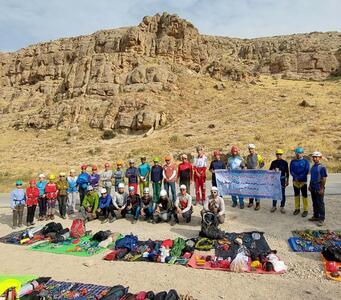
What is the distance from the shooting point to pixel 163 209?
11617 millimetres

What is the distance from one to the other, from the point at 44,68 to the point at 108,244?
64398 mm

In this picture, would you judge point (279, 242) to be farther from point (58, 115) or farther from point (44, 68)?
point (44, 68)

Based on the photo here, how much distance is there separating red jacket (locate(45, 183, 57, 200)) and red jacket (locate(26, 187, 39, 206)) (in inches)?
18.2

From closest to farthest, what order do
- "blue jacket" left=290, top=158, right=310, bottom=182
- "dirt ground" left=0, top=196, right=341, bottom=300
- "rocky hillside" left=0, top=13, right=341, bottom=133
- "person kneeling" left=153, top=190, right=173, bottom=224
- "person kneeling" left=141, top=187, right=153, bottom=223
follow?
"dirt ground" left=0, top=196, right=341, bottom=300, "blue jacket" left=290, top=158, right=310, bottom=182, "person kneeling" left=153, top=190, right=173, bottom=224, "person kneeling" left=141, top=187, right=153, bottom=223, "rocky hillside" left=0, top=13, right=341, bottom=133

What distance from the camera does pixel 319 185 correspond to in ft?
32.9

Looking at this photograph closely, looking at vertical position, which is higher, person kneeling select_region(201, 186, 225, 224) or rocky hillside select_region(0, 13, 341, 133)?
rocky hillside select_region(0, 13, 341, 133)

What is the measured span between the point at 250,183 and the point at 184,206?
267 centimetres

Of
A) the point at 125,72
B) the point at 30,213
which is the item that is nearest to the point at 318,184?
the point at 30,213

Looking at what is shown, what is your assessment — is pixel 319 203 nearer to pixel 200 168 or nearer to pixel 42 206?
pixel 200 168

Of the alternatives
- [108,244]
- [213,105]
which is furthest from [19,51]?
[108,244]

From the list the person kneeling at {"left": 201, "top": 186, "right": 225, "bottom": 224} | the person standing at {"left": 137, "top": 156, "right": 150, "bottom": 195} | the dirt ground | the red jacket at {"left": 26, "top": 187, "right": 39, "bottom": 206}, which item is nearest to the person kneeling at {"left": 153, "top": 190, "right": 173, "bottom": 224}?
the dirt ground

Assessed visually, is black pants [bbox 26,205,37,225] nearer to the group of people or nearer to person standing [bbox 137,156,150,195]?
the group of people

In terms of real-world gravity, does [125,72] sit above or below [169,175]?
above

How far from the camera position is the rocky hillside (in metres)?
42.2
